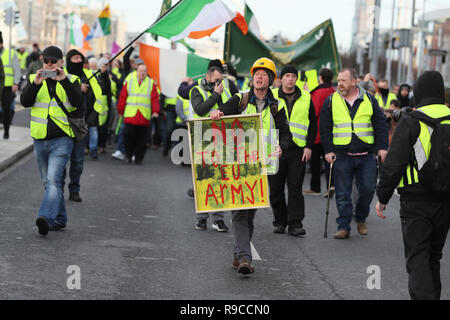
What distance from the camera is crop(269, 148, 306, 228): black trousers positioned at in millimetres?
9641

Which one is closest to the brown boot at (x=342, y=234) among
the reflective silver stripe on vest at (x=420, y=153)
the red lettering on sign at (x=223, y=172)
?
the red lettering on sign at (x=223, y=172)

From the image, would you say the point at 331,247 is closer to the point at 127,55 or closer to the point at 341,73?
the point at 341,73

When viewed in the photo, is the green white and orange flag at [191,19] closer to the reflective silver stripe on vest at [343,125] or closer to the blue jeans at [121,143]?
the reflective silver stripe on vest at [343,125]

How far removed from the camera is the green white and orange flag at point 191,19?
32.2ft

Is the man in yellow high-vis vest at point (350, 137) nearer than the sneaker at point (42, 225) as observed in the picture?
No

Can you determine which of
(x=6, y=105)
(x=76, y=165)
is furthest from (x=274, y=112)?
(x=6, y=105)

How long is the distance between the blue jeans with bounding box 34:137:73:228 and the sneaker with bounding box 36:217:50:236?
5.2 inches

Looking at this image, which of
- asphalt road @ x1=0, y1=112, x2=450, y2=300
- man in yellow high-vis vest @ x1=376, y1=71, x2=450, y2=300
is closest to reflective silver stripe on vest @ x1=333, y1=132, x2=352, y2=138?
asphalt road @ x1=0, y1=112, x2=450, y2=300

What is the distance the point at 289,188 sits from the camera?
974 centimetres

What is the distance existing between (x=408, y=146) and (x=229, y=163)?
224cm

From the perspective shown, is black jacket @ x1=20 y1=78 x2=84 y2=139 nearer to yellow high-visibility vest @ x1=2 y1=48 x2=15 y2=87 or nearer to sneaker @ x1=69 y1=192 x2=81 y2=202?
sneaker @ x1=69 y1=192 x2=81 y2=202

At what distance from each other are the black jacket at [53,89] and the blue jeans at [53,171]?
0.10m

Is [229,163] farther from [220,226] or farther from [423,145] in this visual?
[423,145]
